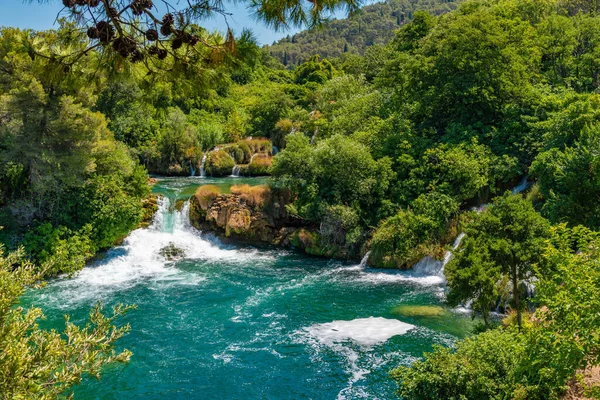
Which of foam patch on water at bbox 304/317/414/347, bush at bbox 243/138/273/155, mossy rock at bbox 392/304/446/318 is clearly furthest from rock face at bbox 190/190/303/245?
bush at bbox 243/138/273/155

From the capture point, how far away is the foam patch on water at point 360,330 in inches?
554

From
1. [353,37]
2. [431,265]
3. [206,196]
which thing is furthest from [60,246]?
[353,37]

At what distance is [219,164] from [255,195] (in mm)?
12770

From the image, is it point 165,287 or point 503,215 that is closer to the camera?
point 503,215

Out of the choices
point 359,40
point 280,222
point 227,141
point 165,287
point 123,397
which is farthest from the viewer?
point 359,40

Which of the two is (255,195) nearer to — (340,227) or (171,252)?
(340,227)

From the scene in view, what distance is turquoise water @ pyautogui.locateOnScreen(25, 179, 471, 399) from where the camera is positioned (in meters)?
11.8

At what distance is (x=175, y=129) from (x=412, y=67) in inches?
828

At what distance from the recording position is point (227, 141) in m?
40.6

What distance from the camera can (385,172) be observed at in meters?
22.8

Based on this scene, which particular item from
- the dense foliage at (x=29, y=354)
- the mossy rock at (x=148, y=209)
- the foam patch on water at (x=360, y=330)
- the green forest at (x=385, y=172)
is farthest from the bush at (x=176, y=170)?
the dense foliage at (x=29, y=354)

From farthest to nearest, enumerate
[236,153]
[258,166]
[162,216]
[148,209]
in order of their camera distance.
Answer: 1. [236,153]
2. [258,166]
3. [162,216]
4. [148,209]

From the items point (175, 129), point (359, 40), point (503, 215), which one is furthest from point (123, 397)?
point (359, 40)

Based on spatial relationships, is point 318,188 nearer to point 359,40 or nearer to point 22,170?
point 22,170
